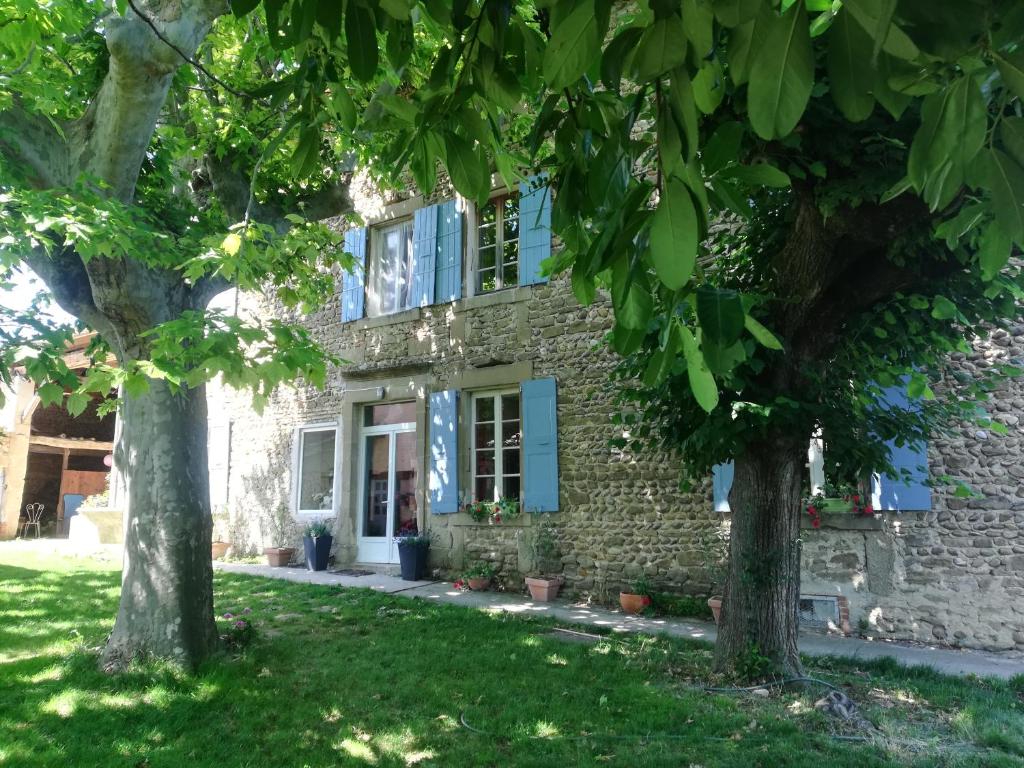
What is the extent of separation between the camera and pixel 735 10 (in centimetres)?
85

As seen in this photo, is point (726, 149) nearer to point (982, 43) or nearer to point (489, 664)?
point (982, 43)

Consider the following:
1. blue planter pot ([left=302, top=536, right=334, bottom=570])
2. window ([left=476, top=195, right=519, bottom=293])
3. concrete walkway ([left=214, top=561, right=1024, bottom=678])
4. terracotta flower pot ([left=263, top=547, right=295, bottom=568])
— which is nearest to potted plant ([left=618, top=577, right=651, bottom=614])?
concrete walkway ([left=214, top=561, right=1024, bottom=678])

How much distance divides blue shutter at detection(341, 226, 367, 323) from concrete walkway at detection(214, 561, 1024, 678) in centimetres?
386

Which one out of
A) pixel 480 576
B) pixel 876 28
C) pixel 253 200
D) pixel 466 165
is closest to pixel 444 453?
pixel 480 576

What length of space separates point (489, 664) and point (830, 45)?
4783mm

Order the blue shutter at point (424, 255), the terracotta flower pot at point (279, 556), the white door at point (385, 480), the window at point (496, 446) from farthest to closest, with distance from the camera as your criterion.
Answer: the terracotta flower pot at point (279, 556), the white door at point (385, 480), the blue shutter at point (424, 255), the window at point (496, 446)

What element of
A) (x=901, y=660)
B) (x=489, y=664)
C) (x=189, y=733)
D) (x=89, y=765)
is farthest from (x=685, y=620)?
(x=89, y=765)

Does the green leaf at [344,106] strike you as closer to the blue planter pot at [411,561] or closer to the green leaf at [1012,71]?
the green leaf at [1012,71]

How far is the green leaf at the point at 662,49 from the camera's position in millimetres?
961

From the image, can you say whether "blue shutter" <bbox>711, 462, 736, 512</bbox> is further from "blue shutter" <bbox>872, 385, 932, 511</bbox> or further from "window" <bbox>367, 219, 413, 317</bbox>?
"window" <bbox>367, 219, 413, 317</bbox>

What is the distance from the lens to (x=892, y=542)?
5.96 m

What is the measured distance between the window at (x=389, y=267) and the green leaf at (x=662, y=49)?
29.6 feet

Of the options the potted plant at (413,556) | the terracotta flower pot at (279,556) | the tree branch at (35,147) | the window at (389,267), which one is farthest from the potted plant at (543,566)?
the tree branch at (35,147)

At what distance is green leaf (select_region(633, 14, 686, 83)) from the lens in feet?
3.15
